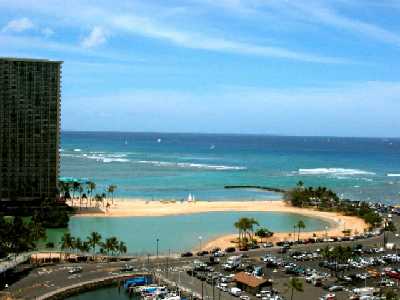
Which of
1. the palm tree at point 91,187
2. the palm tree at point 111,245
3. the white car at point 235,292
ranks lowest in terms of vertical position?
the white car at point 235,292

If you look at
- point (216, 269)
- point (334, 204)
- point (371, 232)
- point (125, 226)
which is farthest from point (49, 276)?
point (334, 204)

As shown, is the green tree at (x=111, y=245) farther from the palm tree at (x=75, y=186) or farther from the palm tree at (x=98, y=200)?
the palm tree at (x=75, y=186)

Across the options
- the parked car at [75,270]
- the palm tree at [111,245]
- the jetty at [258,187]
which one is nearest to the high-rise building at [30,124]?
the palm tree at [111,245]

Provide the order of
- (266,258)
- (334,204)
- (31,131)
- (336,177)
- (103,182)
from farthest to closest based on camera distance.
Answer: (336,177) → (103,182) → (334,204) → (31,131) → (266,258)

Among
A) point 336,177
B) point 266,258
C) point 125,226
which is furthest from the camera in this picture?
point 336,177

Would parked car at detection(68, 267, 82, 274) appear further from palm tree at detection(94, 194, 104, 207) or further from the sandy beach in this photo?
palm tree at detection(94, 194, 104, 207)

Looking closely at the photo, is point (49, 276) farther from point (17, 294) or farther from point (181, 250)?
point (181, 250)

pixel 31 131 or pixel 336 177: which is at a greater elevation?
pixel 31 131

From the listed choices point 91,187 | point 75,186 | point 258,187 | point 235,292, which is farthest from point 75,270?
point 258,187

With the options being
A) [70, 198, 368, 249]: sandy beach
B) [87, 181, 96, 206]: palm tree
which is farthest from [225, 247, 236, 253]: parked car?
Result: [87, 181, 96, 206]: palm tree
